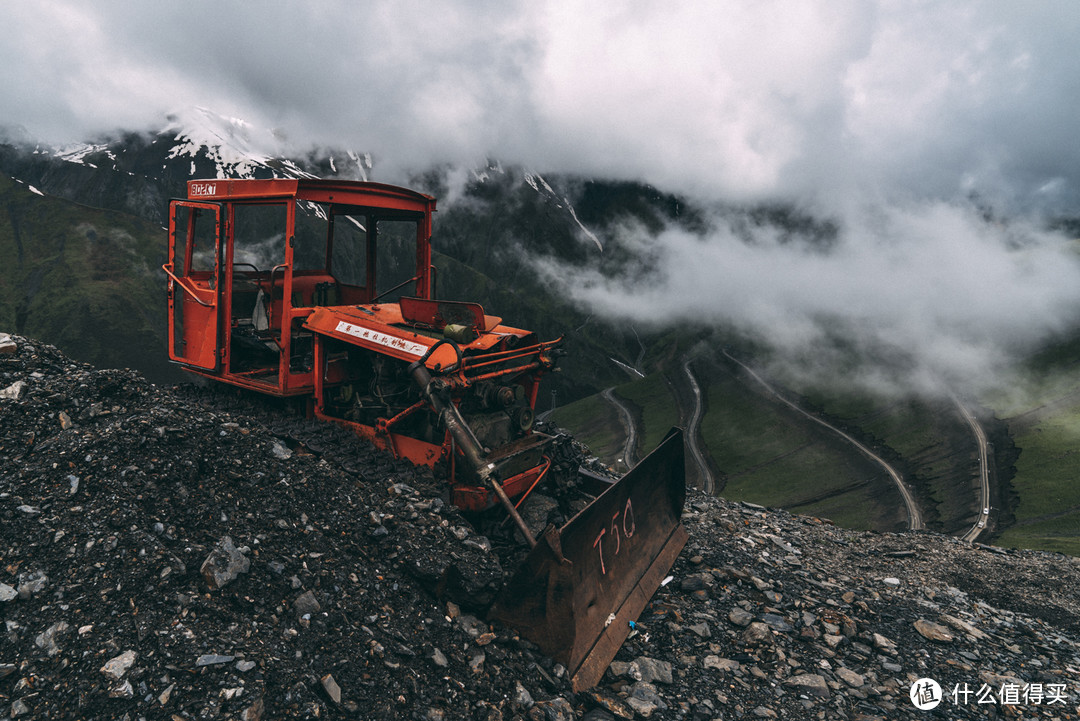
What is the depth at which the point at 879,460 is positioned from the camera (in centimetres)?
7444

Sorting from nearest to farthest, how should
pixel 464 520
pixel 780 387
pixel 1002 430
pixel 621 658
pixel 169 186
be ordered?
pixel 621 658
pixel 464 520
pixel 1002 430
pixel 780 387
pixel 169 186

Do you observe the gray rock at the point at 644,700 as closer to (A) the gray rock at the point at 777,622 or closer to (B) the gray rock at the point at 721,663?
(B) the gray rock at the point at 721,663

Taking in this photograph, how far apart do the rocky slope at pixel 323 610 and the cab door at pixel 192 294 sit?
4.94 feet

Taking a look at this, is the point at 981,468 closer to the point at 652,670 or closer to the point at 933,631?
the point at 933,631

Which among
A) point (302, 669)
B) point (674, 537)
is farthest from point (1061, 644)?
point (302, 669)

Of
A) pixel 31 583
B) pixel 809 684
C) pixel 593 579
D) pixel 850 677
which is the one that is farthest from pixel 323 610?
pixel 850 677

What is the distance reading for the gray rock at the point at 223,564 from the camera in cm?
458

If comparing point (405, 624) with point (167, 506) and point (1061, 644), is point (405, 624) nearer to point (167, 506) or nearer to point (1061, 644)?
point (167, 506)

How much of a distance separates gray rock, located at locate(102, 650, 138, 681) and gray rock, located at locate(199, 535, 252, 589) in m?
0.75

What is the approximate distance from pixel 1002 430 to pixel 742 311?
96.5 m

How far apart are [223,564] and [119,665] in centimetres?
99

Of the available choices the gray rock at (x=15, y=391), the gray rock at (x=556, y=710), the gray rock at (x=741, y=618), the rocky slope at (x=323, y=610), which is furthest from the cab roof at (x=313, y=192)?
the gray rock at (x=741, y=618)

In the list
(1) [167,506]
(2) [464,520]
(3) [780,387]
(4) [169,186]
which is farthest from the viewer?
(4) [169,186]

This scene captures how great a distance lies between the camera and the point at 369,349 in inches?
283
